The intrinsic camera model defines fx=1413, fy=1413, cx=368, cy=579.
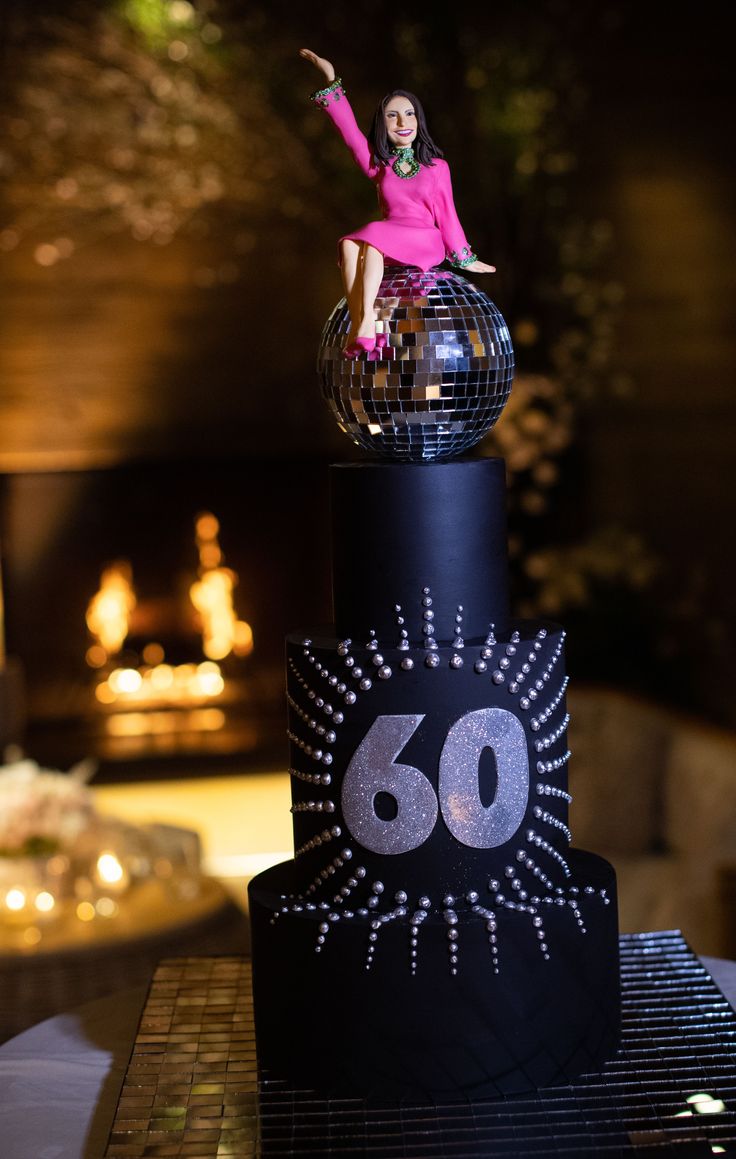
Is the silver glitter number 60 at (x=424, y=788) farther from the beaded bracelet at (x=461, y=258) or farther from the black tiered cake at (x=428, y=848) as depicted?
the beaded bracelet at (x=461, y=258)

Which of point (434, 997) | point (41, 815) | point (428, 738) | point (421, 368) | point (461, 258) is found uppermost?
point (461, 258)

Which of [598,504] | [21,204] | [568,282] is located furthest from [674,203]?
[21,204]

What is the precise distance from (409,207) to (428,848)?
63 cm

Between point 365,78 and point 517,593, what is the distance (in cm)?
156

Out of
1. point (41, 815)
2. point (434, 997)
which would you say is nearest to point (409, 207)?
point (434, 997)

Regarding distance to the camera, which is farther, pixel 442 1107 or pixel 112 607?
pixel 112 607

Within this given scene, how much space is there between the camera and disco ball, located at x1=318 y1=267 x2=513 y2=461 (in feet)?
4.39

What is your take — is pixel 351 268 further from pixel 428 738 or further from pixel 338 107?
pixel 428 738

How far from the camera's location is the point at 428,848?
137cm

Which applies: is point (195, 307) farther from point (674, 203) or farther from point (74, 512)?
point (674, 203)

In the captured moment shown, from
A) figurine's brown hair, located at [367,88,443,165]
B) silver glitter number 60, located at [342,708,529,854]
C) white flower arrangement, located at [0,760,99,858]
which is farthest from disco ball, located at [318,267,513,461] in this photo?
white flower arrangement, located at [0,760,99,858]

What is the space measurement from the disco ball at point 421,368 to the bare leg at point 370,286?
0.02 meters

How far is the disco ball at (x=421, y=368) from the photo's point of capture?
4.39 feet

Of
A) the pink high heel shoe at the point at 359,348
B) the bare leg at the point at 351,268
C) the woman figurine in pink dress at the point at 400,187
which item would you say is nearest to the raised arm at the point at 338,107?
the woman figurine in pink dress at the point at 400,187
